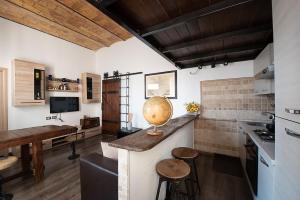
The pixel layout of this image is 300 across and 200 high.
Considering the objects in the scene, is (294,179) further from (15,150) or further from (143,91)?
(15,150)

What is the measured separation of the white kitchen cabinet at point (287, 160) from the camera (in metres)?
0.76

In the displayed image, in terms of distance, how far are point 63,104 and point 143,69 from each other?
2.80 meters

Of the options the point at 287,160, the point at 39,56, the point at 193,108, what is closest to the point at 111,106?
the point at 39,56

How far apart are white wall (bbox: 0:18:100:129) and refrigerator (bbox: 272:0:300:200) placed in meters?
4.84

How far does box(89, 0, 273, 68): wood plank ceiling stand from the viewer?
1.30m

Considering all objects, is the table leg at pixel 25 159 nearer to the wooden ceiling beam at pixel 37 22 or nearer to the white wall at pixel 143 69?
the white wall at pixel 143 69

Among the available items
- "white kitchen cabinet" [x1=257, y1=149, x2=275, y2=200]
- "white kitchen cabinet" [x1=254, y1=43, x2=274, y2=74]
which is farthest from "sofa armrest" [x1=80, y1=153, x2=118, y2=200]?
"white kitchen cabinet" [x1=254, y1=43, x2=274, y2=74]

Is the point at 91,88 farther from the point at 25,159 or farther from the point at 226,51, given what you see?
→ the point at 226,51

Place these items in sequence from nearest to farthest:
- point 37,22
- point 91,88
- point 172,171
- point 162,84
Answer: point 172,171
point 37,22
point 162,84
point 91,88

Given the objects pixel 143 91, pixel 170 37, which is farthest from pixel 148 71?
pixel 170 37

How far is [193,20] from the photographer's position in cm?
152

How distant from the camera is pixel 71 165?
276cm

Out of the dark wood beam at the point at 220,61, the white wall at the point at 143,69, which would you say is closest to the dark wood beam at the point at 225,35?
the dark wood beam at the point at 220,61

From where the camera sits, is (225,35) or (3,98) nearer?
(225,35)
